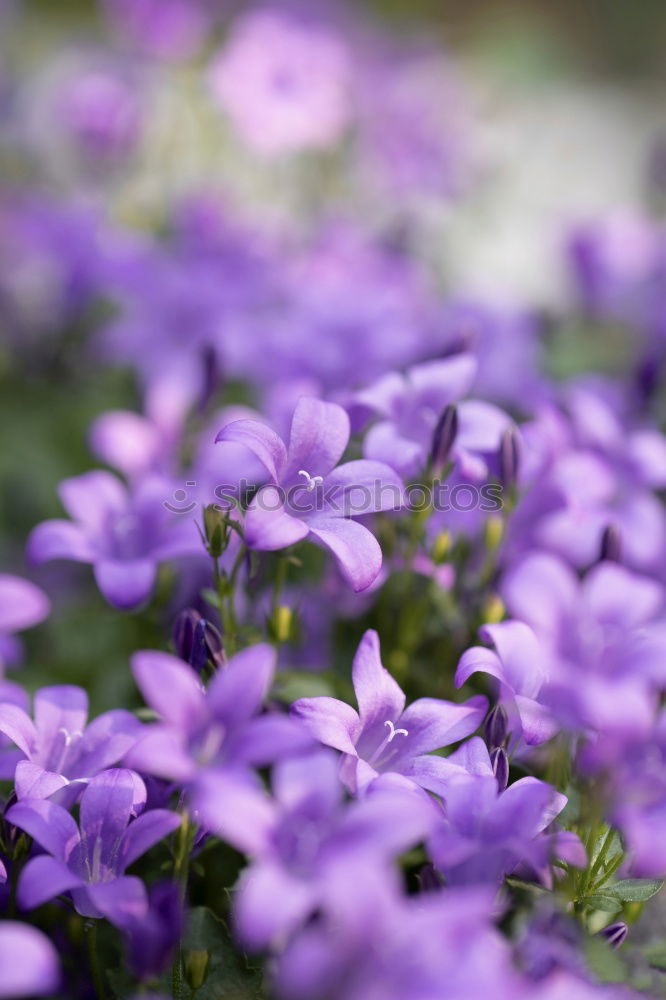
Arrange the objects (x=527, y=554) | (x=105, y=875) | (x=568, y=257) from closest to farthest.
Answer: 1. (x=105, y=875)
2. (x=527, y=554)
3. (x=568, y=257)

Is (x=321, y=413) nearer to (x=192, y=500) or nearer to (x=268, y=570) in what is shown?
(x=192, y=500)

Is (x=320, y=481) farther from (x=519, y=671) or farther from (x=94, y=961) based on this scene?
(x=94, y=961)

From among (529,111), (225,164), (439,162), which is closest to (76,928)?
(439,162)

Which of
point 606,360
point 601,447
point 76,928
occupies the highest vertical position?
point 601,447

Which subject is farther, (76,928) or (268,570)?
(268,570)

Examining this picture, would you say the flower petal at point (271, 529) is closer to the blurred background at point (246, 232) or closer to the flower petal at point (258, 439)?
the flower petal at point (258, 439)

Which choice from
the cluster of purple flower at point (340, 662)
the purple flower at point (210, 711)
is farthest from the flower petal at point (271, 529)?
the purple flower at point (210, 711)
